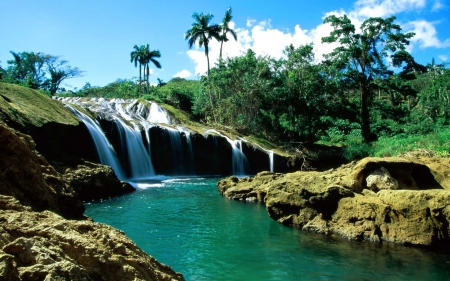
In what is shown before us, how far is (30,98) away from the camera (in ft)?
57.3

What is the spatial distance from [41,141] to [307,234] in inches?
446

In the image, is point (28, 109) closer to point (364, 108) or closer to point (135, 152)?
point (135, 152)

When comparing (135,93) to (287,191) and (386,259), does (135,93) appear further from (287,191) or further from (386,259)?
(386,259)

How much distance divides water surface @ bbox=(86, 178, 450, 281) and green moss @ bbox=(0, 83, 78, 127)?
188 inches

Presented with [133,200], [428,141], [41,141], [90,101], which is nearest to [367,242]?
[133,200]

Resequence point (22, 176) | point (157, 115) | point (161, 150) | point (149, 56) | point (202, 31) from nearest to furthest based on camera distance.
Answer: point (22, 176) → point (161, 150) → point (157, 115) → point (202, 31) → point (149, 56)

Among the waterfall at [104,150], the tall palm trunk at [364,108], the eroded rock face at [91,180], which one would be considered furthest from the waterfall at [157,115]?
the eroded rock face at [91,180]

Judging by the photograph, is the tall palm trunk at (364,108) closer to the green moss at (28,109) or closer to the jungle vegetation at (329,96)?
the jungle vegetation at (329,96)

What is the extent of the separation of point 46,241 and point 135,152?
21.4m

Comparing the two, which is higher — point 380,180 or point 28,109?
point 28,109

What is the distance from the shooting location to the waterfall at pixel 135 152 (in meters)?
23.2

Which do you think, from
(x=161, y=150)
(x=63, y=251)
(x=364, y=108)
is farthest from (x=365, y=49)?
(x=63, y=251)

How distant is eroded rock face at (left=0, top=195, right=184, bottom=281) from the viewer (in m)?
2.28

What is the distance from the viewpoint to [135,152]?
23578 mm
